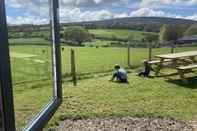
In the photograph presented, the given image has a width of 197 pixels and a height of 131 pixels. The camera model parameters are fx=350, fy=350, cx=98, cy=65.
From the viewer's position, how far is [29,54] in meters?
4.05

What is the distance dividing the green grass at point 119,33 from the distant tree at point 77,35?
1.17ft

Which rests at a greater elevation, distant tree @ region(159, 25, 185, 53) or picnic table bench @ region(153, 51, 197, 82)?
distant tree @ region(159, 25, 185, 53)

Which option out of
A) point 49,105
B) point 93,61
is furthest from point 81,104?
point 93,61

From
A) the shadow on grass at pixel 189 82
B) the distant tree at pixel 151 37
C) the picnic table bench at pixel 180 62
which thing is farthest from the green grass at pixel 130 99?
the distant tree at pixel 151 37

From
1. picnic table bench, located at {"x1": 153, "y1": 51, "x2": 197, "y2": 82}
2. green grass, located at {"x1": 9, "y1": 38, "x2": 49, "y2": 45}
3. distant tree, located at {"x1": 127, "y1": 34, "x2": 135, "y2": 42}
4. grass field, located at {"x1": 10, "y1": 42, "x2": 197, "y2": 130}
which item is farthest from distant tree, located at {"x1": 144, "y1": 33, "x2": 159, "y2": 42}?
green grass, located at {"x1": 9, "y1": 38, "x2": 49, "y2": 45}

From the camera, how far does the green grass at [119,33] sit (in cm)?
1421

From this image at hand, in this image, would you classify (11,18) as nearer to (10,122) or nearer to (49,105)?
(10,122)

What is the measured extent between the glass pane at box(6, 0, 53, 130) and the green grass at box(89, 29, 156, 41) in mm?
8462

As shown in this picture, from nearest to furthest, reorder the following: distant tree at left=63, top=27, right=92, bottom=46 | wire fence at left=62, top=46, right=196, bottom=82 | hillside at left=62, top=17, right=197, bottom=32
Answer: distant tree at left=63, top=27, right=92, bottom=46, wire fence at left=62, top=46, right=196, bottom=82, hillside at left=62, top=17, right=197, bottom=32

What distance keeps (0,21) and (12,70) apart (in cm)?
63

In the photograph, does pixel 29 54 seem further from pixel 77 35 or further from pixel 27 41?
pixel 77 35

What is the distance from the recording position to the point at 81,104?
6.68 metres

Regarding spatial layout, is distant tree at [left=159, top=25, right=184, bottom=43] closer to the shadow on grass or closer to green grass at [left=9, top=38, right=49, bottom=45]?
the shadow on grass

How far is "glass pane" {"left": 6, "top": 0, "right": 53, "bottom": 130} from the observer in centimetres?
366
